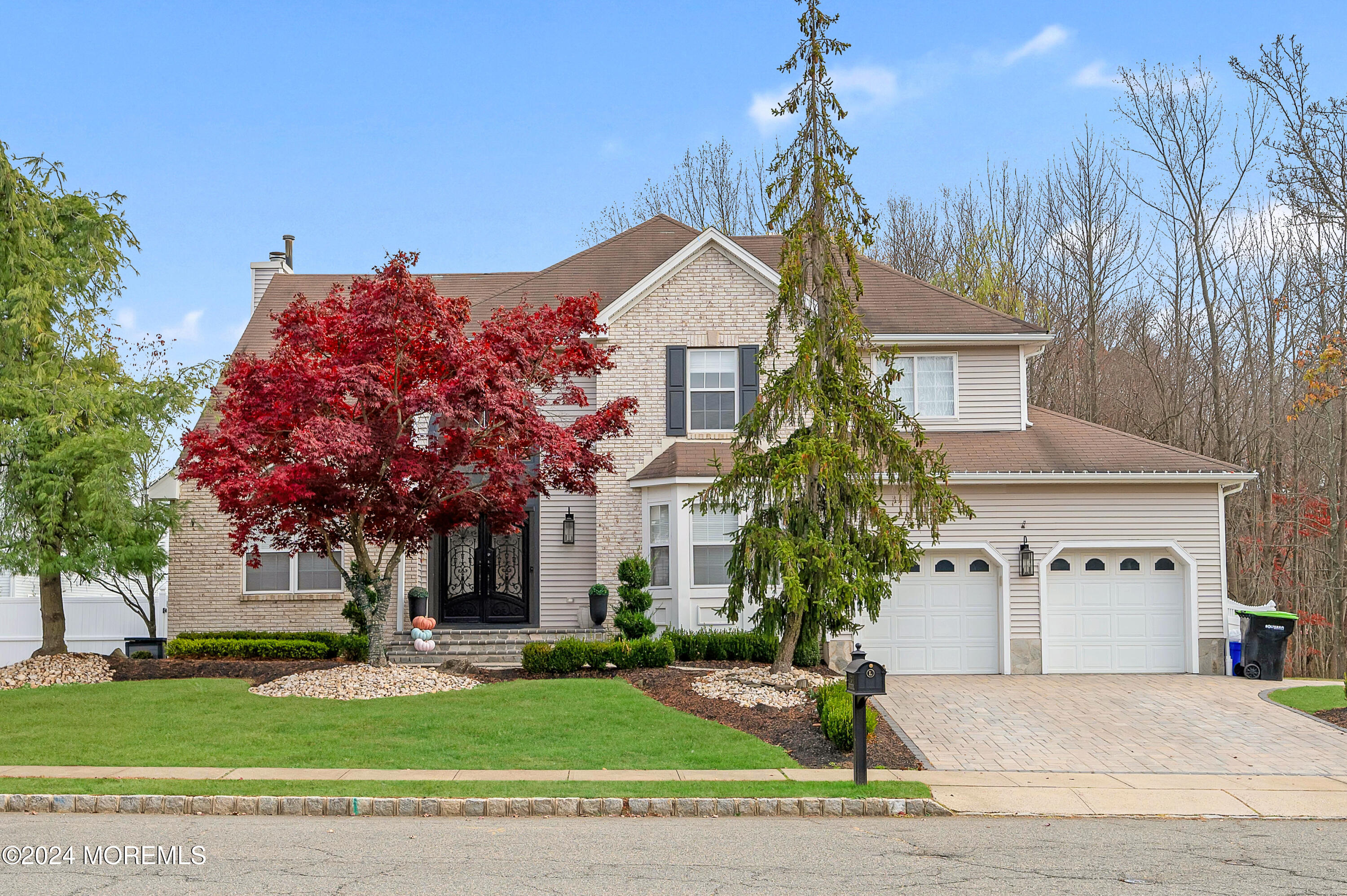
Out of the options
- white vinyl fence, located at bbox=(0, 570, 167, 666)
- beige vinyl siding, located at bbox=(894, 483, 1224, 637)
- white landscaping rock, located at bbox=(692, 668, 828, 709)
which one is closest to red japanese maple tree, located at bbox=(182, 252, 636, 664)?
white landscaping rock, located at bbox=(692, 668, 828, 709)

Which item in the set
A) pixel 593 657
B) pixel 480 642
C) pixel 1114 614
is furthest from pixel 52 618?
pixel 1114 614

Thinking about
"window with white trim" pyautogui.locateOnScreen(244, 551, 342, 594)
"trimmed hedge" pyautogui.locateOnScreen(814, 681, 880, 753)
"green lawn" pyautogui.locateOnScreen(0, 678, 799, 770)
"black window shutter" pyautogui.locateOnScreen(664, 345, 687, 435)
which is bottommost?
"green lawn" pyautogui.locateOnScreen(0, 678, 799, 770)

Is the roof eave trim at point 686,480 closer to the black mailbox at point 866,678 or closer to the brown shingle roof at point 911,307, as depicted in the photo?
the brown shingle roof at point 911,307

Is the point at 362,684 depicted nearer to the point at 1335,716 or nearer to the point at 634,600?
the point at 634,600

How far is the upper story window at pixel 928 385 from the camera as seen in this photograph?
2083 cm

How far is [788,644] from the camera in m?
15.3

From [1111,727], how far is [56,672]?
15010 millimetres

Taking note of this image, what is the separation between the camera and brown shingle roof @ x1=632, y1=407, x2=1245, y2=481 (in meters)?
18.8

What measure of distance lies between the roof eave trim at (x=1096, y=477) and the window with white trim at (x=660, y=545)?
494cm

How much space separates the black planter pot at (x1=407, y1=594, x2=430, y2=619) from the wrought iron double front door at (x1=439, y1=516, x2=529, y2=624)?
2.38 feet

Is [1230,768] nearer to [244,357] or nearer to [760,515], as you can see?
[760,515]

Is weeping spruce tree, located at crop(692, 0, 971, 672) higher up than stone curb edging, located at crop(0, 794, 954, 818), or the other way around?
weeping spruce tree, located at crop(692, 0, 971, 672)

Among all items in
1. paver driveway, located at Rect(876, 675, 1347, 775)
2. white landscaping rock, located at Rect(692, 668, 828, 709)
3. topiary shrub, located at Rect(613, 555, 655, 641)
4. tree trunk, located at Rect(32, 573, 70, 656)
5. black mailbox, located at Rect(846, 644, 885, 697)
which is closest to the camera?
black mailbox, located at Rect(846, 644, 885, 697)

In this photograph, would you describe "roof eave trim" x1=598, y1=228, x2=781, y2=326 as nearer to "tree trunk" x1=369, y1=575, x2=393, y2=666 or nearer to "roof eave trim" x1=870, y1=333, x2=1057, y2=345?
"roof eave trim" x1=870, y1=333, x2=1057, y2=345
